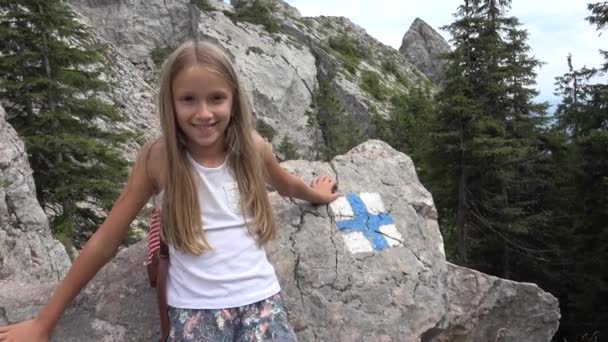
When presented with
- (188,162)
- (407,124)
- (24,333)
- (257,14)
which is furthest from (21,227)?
(257,14)

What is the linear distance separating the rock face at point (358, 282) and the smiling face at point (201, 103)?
1242 mm

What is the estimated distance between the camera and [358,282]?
323 centimetres

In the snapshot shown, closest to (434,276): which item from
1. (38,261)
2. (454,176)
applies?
(38,261)

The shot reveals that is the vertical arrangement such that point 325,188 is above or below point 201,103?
below

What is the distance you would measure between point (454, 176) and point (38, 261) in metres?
14.1

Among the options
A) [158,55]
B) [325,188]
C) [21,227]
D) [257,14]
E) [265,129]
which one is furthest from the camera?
[257,14]

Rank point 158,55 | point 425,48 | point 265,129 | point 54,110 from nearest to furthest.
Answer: point 54,110
point 265,129
point 158,55
point 425,48

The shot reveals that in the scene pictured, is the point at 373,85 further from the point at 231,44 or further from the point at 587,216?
the point at 587,216

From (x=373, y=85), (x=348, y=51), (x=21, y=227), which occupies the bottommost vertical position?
(x=21, y=227)

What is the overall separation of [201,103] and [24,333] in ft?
4.67

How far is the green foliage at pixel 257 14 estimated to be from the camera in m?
37.8

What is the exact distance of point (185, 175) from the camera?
2.13 m

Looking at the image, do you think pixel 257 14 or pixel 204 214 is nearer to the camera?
pixel 204 214

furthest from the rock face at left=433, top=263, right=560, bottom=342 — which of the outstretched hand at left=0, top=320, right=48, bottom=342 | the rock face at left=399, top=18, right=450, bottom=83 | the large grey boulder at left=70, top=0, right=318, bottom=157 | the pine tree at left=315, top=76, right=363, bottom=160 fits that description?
the rock face at left=399, top=18, right=450, bottom=83
